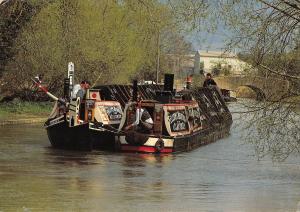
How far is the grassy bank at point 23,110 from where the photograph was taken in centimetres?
3926

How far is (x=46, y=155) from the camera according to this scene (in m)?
26.7

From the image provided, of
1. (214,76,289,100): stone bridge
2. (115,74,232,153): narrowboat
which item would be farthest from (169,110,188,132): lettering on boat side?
(214,76,289,100): stone bridge

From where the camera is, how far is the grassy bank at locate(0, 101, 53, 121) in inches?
1546

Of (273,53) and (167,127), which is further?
(167,127)

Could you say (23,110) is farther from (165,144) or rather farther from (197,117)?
(165,144)

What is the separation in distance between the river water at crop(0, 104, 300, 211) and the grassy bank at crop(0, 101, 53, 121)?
8.22 metres

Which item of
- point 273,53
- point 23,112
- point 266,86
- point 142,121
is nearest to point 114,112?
point 142,121

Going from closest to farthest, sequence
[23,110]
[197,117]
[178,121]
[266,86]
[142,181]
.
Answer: [266,86] < [142,181] < [178,121] < [197,117] < [23,110]

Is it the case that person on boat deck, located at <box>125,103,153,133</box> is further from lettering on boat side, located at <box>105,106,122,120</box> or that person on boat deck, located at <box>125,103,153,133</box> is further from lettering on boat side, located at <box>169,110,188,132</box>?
lettering on boat side, located at <box>105,106,122,120</box>

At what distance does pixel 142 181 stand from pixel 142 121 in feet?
22.1

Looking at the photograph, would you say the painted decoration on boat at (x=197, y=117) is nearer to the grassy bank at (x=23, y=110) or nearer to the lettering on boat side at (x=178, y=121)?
the lettering on boat side at (x=178, y=121)

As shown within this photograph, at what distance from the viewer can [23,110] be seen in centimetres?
4084

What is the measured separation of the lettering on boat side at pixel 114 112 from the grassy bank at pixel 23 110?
30.1ft

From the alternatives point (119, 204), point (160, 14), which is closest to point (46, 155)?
point (160, 14)
